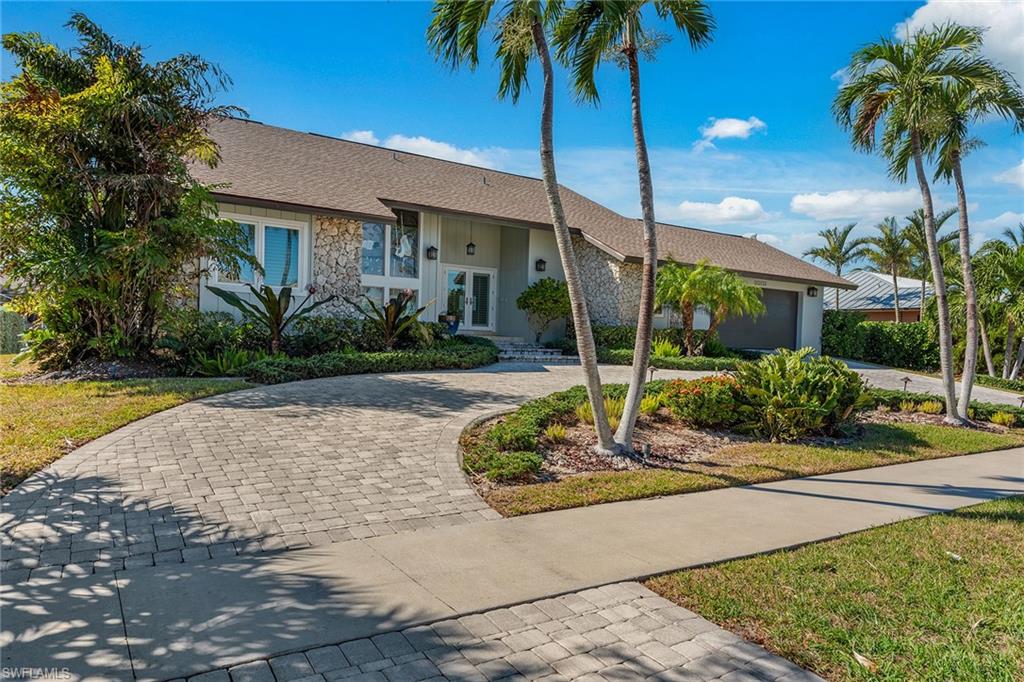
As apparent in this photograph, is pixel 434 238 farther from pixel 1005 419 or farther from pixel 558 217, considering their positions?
pixel 1005 419

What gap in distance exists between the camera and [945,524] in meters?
5.71

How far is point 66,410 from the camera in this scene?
831 centimetres

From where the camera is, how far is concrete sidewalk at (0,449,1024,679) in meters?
3.19

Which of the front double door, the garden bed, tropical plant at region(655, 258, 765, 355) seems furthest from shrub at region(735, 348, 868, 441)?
the front double door

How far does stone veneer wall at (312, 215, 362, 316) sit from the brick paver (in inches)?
534

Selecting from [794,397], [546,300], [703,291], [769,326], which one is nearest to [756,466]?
[794,397]

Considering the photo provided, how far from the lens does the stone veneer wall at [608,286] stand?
2009 centimetres

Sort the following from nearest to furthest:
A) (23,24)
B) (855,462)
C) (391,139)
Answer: (855,462), (23,24), (391,139)

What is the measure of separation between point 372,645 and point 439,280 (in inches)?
661

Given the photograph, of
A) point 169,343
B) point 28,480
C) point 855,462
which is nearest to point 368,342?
point 169,343

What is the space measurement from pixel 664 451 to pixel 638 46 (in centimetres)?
495

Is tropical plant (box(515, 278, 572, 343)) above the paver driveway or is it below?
above

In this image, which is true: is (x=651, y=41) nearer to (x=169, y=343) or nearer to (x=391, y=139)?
(x=169, y=343)

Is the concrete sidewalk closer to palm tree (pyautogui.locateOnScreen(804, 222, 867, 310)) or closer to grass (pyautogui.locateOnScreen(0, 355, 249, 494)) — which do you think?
grass (pyautogui.locateOnScreen(0, 355, 249, 494))
